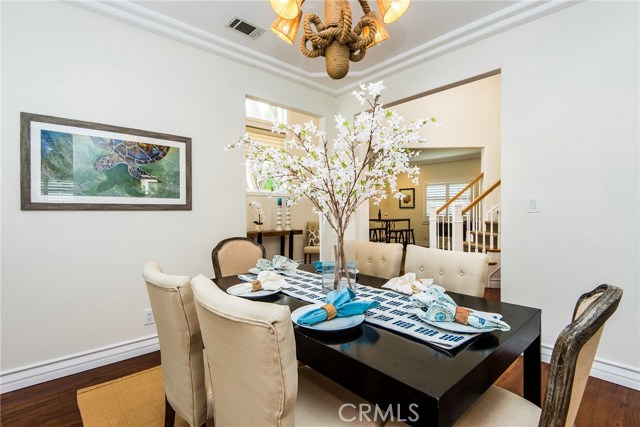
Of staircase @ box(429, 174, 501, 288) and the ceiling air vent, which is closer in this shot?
the ceiling air vent

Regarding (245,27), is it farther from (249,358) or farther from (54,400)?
(54,400)

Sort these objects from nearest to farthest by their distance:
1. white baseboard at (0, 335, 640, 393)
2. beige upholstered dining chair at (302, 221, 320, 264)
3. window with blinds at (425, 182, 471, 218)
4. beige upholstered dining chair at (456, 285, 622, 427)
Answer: beige upholstered dining chair at (456, 285, 622, 427) → white baseboard at (0, 335, 640, 393) → beige upholstered dining chair at (302, 221, 320, 264) → window with blinds at (425, 182, 471, 218)

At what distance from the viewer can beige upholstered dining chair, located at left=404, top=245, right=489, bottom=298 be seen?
5.43 ft

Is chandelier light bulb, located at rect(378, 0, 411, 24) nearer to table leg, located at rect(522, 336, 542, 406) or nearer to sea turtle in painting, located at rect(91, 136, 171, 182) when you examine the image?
table leg, located at rect(522, 336, 542, 406)

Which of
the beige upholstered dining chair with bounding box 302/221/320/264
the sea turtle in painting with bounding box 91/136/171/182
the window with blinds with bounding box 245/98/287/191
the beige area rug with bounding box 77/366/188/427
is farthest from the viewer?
the window with blinds with bounding box 245/98/287/191

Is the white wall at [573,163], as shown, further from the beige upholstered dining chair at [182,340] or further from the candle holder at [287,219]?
the candle holder at [287,219]

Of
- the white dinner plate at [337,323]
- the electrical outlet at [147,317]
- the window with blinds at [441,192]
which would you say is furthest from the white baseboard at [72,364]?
the window with blinds at [441,192]

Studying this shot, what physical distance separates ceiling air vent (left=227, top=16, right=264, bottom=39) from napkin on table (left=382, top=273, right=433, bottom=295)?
7.74 ft

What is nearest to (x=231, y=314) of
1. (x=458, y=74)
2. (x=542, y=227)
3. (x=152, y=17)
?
(x=542, y=227)

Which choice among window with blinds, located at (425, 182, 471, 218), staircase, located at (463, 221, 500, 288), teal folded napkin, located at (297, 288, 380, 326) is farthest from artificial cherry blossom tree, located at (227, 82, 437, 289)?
window with blinds, located at (425, 182, 471, 218)

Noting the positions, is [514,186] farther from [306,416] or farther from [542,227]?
[306,416]

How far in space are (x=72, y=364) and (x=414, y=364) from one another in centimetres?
247

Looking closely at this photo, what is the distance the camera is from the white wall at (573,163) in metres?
1.97

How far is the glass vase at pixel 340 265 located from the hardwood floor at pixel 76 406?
143cm
